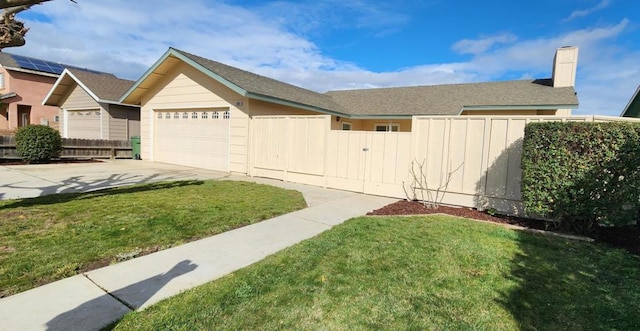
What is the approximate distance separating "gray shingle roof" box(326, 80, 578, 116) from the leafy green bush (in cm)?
1391

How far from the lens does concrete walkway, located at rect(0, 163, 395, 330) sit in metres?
2.61

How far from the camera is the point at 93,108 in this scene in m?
18.1

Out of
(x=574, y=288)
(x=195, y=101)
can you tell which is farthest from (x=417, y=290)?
(x=195, y=101)

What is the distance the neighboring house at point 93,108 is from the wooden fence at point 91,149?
1.32m

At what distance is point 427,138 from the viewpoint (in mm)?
7707

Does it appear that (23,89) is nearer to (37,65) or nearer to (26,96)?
(26,96)

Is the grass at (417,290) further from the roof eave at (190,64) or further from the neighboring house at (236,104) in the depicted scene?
the neighboring house at (236,104)

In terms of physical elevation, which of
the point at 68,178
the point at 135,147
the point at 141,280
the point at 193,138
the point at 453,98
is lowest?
the point at 141,280

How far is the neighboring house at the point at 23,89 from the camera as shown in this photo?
81.8 feet

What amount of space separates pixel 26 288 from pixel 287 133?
7928mm

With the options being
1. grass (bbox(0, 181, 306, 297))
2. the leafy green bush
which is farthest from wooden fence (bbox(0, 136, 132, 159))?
grass (bbox(0, 181, 306, 297))

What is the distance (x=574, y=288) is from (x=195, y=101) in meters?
13.2

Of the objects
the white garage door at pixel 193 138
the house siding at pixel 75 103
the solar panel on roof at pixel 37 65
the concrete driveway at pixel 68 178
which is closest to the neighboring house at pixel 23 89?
the solar panel on roof at pixel 37 65

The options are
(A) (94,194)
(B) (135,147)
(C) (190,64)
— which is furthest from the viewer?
(B) (135,147)
